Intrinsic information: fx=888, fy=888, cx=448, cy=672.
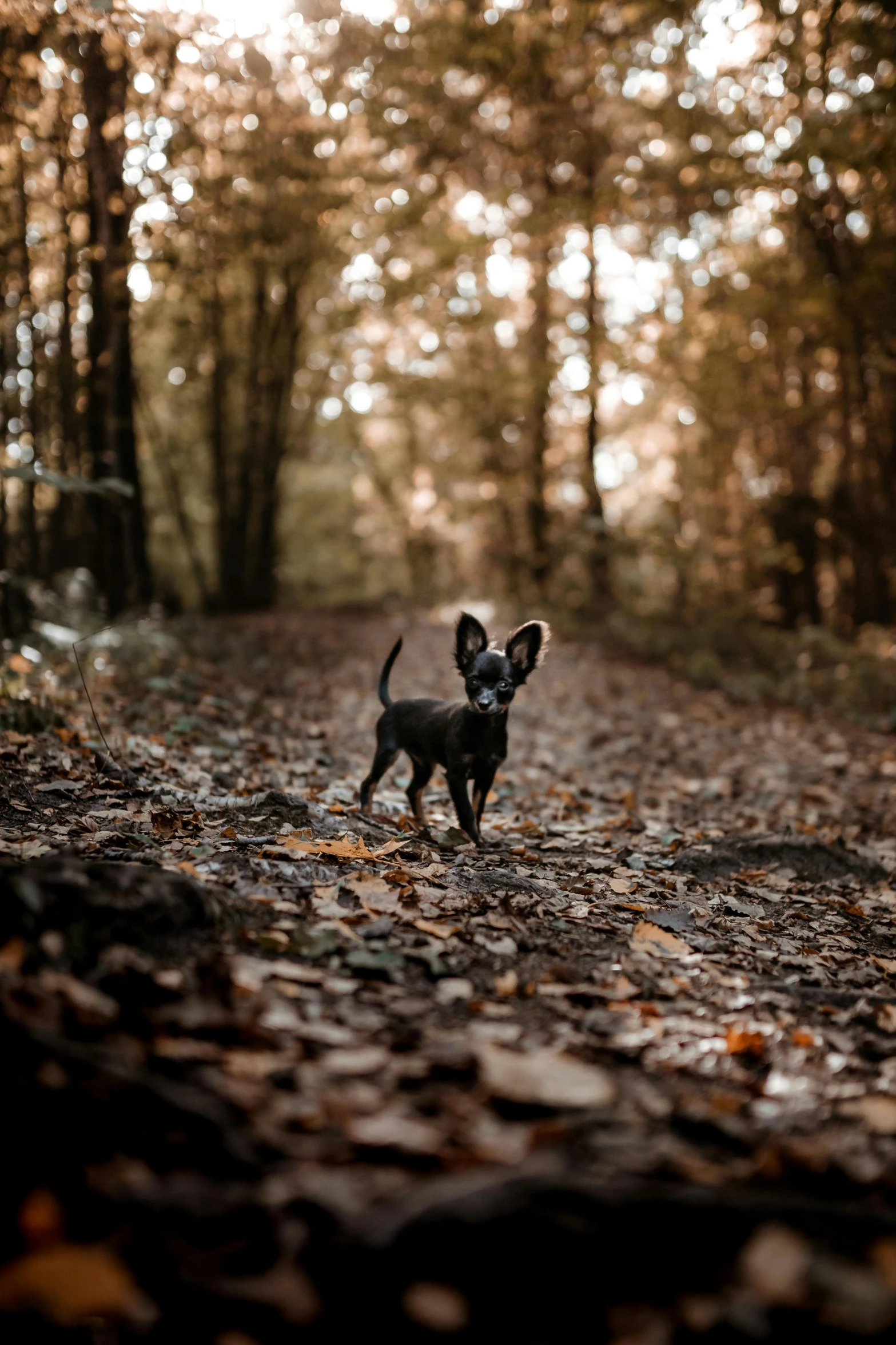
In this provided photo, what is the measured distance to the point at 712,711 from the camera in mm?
11094

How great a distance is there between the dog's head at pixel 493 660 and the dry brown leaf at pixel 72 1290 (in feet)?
9.68

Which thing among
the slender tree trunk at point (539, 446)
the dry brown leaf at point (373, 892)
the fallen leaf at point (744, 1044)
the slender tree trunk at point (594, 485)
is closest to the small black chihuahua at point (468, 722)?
the dry brown leaf at point (373, 892)

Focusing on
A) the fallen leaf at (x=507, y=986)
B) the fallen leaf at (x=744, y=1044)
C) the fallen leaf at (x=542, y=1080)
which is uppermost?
the fallen leaf at (x=542, y=1080)

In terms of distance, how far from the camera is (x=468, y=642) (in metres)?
4.61

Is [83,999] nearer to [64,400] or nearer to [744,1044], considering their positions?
[744,1044]

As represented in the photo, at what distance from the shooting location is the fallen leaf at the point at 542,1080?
7.34 feet

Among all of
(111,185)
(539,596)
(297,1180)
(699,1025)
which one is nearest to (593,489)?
(539,596)

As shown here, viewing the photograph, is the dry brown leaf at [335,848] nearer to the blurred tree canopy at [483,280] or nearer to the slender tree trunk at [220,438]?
the blurred tree canopy at [483,280]

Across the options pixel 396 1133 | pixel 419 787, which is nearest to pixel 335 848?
pixel 419 787

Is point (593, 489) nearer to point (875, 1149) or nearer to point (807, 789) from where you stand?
point (807, 789)

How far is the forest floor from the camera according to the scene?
1712 mm

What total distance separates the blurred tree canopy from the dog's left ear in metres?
3.69

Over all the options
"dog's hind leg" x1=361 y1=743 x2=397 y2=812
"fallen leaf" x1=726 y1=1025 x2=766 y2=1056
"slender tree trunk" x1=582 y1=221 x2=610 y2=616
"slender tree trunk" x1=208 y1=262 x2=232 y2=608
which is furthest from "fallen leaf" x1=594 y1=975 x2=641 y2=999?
"slender tree trunk" x1=208 y1=262 x2=232 y2=608

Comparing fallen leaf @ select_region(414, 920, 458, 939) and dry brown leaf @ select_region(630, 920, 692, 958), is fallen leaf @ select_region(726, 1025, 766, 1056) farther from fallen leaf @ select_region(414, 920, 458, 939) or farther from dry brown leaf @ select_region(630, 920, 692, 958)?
fallen leaf @ select_region(414, 920, 458, 939)
